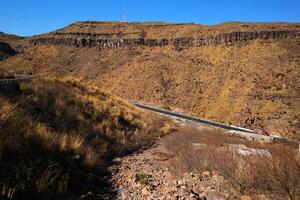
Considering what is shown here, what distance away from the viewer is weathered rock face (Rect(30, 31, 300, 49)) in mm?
64375

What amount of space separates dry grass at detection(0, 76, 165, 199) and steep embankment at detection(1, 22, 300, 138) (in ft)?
93.6

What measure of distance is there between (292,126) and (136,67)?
44.8 meters

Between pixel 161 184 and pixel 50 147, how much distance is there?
3.10m

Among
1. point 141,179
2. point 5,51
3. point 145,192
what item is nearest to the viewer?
point 145,192

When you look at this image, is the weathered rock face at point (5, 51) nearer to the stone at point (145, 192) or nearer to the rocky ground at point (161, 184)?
the rocky ground at point (161, 184)

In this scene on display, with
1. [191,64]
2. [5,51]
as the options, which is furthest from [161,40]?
[5,51]

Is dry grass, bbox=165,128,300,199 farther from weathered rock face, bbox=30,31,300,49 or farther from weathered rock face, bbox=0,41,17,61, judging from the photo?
weathered rock face, bbox=0,41,17,61

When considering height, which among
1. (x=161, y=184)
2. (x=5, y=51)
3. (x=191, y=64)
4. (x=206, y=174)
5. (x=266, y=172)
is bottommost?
(x=161, y=184)

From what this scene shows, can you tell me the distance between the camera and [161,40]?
7975 centimetres

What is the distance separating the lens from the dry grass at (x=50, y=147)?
5.15 metres

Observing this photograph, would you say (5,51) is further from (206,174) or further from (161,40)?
(206,174)

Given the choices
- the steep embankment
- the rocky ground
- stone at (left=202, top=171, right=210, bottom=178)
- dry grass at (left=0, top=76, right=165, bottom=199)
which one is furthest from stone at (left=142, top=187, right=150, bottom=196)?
the steep embankment

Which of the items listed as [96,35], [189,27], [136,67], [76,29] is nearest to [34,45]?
[76,29]

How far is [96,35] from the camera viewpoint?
8919 centimetres
